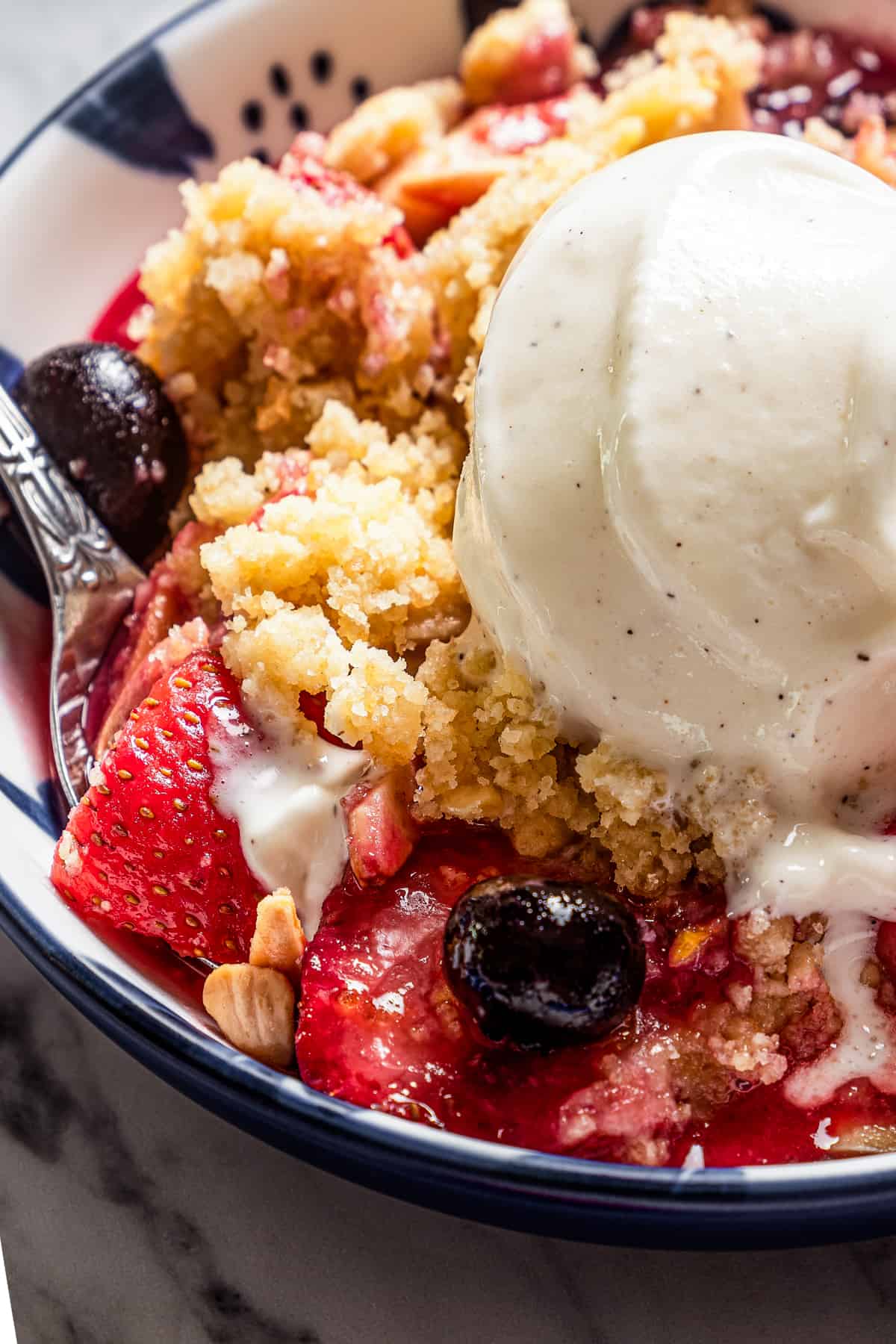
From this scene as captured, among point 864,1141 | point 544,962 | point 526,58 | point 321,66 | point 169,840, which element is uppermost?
point 321,66

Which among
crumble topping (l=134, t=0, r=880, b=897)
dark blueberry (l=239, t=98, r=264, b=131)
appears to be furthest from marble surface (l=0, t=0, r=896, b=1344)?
dark blueberry (l=239, t=98, r=264, b=131)

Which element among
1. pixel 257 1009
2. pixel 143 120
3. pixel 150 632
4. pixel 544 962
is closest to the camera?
pixel 544 962

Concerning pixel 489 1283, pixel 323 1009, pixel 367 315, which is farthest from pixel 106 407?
pixel 489 1283

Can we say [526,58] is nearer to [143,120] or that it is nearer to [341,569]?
[143,120]

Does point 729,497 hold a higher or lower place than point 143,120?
lower

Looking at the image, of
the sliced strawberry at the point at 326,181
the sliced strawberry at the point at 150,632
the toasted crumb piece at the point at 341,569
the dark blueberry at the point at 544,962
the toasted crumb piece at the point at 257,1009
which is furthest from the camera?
the sliced strawberry at the point at 326,181

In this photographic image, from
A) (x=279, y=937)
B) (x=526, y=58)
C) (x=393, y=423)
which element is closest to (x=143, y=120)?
(x=526, y=58)

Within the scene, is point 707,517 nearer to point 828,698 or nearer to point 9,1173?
point 828,698

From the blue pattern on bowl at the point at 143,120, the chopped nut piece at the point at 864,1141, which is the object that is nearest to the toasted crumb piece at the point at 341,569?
the chopped nut piece at the point at 864,1141

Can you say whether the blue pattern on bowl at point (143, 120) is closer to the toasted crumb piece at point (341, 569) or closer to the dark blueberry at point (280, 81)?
the dark blueberry at point (280, 81)
